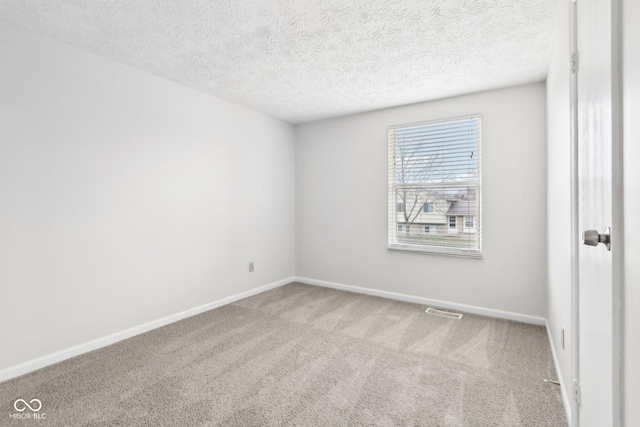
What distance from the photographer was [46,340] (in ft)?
7.41

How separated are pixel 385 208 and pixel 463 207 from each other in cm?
91

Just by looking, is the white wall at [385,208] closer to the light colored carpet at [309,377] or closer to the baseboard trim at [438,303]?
the baseboard trim at [438,303]

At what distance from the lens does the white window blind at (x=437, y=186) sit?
3.38 meters

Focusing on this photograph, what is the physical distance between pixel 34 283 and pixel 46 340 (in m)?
0.44

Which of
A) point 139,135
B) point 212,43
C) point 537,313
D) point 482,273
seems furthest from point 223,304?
point 537,313

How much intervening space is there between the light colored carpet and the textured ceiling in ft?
7.84

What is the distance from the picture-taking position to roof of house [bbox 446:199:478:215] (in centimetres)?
338

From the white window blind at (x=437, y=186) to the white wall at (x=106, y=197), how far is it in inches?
74.8

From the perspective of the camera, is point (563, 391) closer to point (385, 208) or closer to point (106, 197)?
→ point (385, 208)

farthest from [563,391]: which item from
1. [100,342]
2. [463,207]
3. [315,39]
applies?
[100,342]

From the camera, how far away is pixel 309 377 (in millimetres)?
2107

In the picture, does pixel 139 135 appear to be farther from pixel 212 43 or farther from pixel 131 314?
pixel 131 314

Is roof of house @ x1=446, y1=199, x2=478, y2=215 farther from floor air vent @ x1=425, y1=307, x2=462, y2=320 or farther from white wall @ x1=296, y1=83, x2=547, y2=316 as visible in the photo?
floor air vent @ x1=425, y1=307, x2=462, y2=320

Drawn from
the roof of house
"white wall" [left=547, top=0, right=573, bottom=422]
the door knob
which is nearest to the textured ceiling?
"white wall" [left=547, top=0, right=573, bottom=422]
